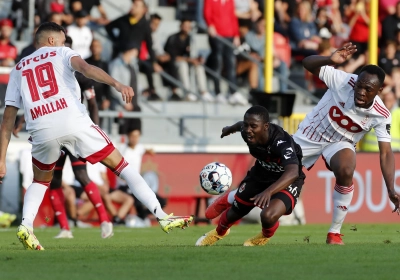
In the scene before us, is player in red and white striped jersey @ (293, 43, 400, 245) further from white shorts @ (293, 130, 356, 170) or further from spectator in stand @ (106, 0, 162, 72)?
spectator in stand @ (106, 0, 162, 72)

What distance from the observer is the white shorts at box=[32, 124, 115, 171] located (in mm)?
9188

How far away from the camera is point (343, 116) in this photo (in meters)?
10.3

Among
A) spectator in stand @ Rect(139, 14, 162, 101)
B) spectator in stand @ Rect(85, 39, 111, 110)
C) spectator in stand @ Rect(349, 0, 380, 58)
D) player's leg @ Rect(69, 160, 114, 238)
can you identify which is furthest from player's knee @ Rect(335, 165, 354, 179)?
spectator in stand @ Rect(349, 0, 380, 58)

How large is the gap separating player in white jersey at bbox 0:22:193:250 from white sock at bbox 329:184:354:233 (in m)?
1.84

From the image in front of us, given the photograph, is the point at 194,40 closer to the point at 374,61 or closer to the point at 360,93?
the point at 374,61

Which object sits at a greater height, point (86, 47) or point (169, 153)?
point (86, 47)

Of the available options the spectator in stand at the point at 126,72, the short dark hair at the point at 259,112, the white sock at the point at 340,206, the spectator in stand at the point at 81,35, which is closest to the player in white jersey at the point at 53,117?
the short dark hair at the point at 259,112

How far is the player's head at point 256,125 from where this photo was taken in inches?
367

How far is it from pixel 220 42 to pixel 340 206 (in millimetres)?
10114

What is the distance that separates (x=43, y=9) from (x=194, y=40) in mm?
3477

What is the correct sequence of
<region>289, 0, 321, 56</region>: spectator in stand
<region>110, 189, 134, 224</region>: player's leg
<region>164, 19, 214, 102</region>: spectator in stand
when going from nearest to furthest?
1. <region>110, 189, 134, 224</region>: player's leg
2. <region>164, 19, 214, 102</region>: spectator in stand
3. <region>289, 0, 321, 56</region>: spectator in stand

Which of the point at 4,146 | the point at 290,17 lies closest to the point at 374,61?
the point at 290,17

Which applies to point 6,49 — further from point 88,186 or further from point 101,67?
point 88,186

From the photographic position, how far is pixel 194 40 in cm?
2027
